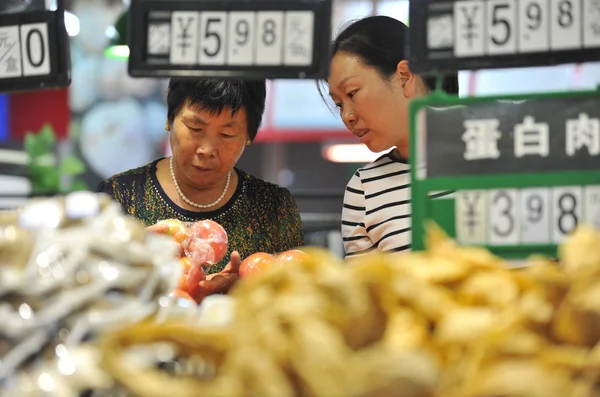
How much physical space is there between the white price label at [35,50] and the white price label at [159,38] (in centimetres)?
21

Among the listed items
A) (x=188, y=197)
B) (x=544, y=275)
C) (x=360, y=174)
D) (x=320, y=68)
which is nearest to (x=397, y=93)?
(x=360, y=174)

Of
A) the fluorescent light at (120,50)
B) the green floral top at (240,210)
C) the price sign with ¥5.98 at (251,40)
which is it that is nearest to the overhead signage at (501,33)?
the price sign with ¥5.98 at (251,40)

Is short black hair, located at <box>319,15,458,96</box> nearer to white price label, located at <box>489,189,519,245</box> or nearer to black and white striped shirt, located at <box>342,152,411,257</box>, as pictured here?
black and white striped shirt, located at <box>342,152,411,257</box>

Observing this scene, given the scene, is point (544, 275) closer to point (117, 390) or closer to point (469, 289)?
point (469, 289)

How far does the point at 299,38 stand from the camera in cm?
124

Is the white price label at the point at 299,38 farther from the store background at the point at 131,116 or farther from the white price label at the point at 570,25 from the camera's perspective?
the store background at the point at 131,116

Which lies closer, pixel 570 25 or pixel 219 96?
pixel 570 25

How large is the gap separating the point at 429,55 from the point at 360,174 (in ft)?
3.85

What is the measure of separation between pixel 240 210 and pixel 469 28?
1229 mm

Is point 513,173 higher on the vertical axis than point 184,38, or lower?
lower

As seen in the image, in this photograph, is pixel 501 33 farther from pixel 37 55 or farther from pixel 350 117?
pixel 350 117

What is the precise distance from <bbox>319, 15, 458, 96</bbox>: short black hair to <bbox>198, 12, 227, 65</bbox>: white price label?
0.89 m

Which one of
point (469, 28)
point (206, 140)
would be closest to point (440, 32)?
point (469, 28)

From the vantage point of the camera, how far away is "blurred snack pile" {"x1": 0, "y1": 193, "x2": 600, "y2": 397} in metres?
0.57
